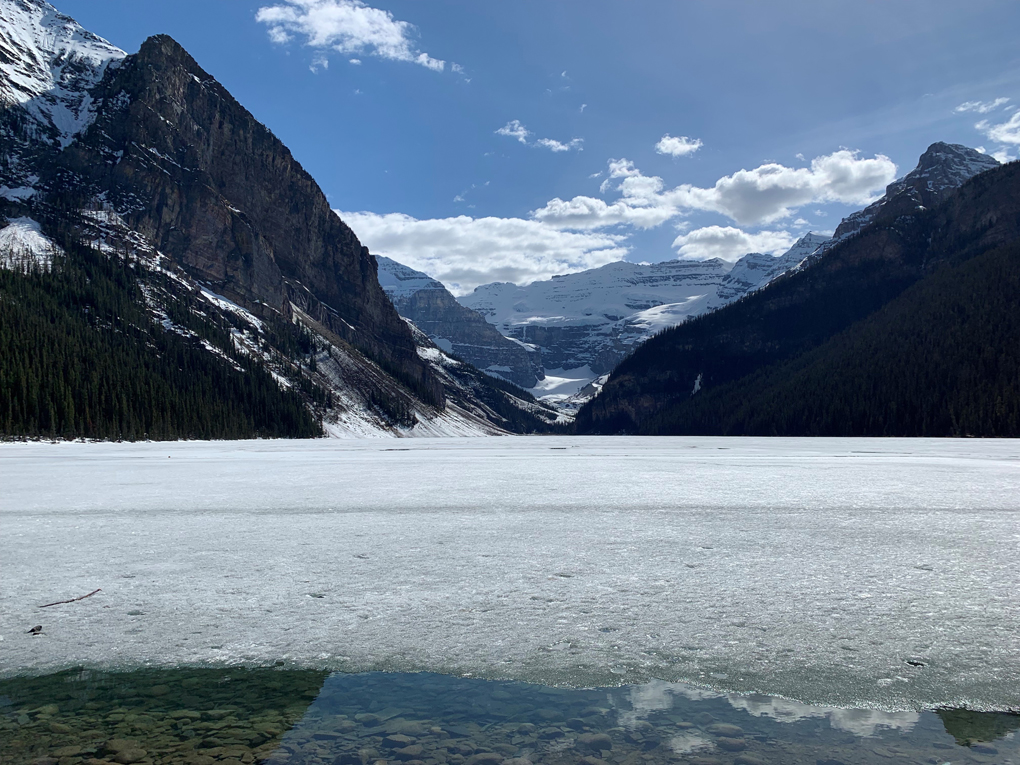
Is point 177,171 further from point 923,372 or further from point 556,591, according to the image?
point 556,591

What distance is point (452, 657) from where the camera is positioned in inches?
216

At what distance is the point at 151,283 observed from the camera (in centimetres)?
13638

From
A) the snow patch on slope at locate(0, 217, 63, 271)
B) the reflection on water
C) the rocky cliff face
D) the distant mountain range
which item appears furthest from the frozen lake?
the rocky cliff face

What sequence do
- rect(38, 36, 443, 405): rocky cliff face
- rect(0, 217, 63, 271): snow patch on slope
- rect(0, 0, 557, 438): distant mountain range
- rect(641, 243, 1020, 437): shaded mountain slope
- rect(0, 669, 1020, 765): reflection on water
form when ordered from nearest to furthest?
1. rect(0, 669, 1020, 765): reflection on water
2. rect(0, 0, 557, 438): distant mountain range
3. rect(641, 243, 1020, 437): shaded mountain slope
4. rect(0, 217, 63, 271): snow patch on slope
5. rect(38, 36, 443, 405): rocky cliff face

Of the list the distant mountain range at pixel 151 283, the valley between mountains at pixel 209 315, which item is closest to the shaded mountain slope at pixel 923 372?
the valley between mountains at pixel 209 315

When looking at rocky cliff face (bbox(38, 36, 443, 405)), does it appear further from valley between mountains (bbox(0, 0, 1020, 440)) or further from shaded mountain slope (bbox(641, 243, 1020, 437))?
shaded mountain slope (bbox(641, 243, 1020, 437))

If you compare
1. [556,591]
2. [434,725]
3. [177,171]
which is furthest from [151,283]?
[434,725]

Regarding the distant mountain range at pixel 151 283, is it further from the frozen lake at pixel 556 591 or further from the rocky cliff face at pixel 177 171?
the frozen lake at pixel 556 591

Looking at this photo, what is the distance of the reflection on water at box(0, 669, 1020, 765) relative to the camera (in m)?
4.19

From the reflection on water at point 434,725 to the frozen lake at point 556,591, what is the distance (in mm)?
176

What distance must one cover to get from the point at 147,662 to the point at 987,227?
226 m

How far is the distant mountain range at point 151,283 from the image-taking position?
3366 inches

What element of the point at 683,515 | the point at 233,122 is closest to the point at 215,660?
the point at 683,515

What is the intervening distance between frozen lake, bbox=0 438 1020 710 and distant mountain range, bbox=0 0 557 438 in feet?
248
